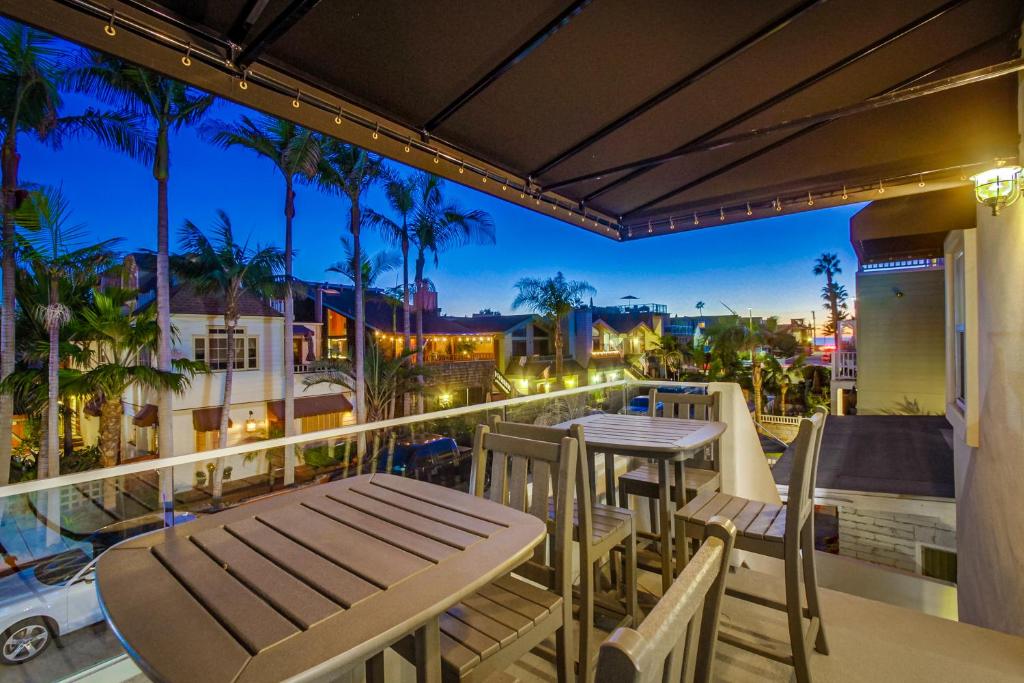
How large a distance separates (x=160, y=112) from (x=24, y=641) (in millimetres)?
14255

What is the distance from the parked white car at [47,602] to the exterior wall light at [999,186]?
3.96 m

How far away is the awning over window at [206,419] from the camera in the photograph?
13594 millimetres

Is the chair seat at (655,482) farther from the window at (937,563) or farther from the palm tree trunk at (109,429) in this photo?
the palm tree trunk at (109,429)

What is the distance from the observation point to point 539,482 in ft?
5.82

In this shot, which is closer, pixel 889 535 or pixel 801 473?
pixel 801 473

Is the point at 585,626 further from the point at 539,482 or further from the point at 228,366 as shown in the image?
the point at 228,366

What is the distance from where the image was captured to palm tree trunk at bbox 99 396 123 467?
34.9 feet

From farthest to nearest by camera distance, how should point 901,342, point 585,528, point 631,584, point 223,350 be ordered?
1. point 223,350
2. point 901,342
3. point 631,584
4. point 585,528

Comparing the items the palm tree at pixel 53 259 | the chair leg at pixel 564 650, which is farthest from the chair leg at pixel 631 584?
the palm tree at pixel 53 259

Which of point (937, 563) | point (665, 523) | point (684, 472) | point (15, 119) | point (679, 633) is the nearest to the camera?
point (679, 633)

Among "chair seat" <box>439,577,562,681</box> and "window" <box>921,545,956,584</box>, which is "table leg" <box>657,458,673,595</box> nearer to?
"chair seat" <box>439,577,562,681</box>

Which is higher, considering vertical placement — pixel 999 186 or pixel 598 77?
pixel 598 77

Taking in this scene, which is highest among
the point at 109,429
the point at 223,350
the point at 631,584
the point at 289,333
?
the point at 289,333

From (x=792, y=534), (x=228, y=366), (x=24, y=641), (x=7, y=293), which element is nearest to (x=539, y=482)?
(x=792, y=534)
